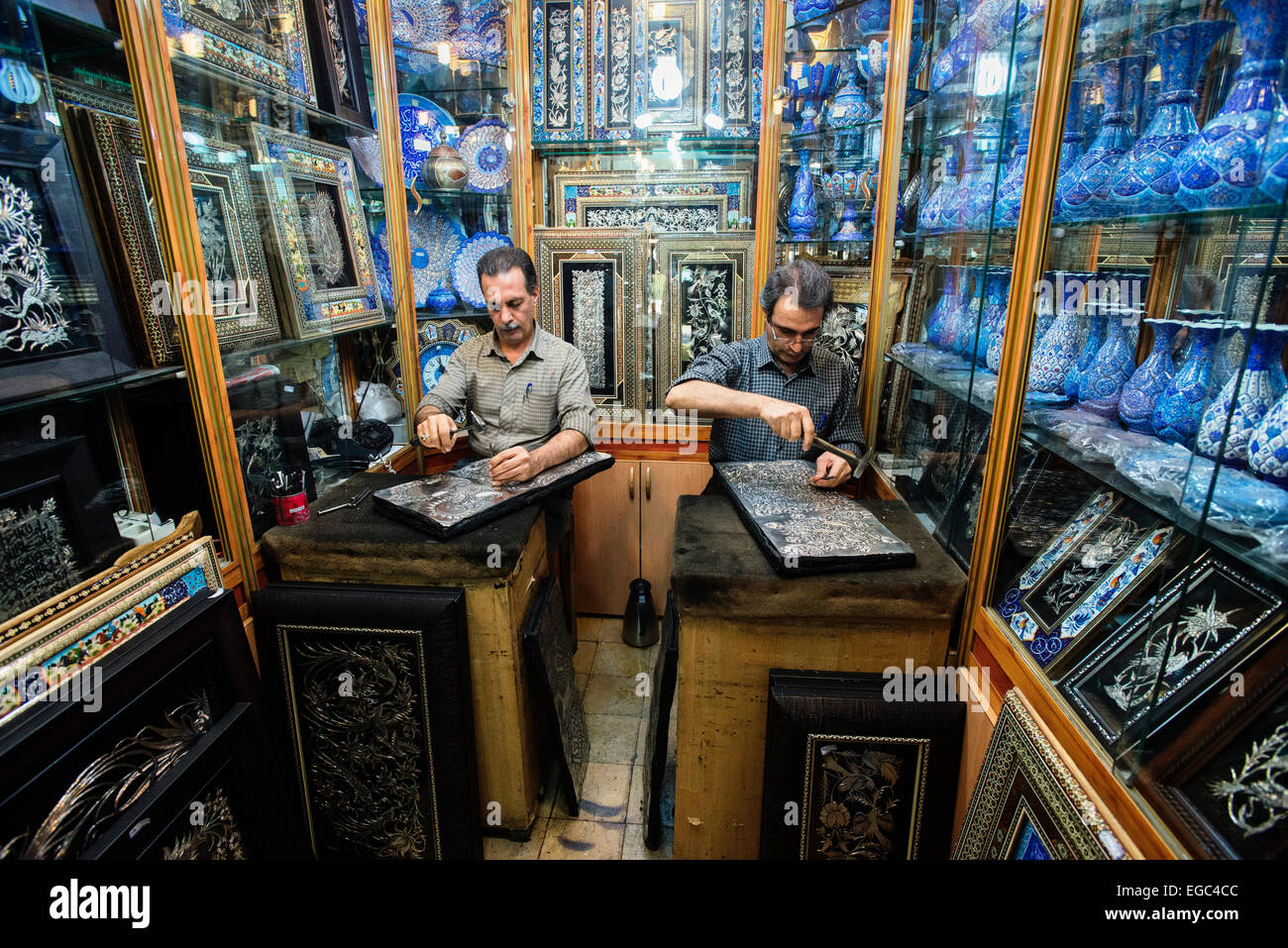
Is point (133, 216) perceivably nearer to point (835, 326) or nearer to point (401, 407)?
point (401, 407)

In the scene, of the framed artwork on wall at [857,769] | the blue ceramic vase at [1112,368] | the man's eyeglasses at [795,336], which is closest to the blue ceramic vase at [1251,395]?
the blue ceramic vase at [1112,368]

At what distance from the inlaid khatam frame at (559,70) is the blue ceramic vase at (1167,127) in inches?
99.5

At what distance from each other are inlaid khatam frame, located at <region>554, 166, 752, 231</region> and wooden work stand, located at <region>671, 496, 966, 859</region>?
2.05 metres

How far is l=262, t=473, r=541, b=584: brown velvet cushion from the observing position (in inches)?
68.4

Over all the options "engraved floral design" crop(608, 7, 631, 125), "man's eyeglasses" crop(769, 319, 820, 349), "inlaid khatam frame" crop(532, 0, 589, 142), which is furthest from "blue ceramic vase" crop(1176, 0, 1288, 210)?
"inlaid khatam frame" crop(532, 0, 589, 142)

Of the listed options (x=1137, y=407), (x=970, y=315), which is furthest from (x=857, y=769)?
(x=970, y=315)

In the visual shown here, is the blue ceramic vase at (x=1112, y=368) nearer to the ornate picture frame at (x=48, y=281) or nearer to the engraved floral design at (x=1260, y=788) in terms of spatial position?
the engraved floral design at (x=1260, y=788)

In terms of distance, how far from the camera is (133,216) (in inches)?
59.9

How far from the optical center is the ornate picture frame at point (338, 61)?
2.32 m

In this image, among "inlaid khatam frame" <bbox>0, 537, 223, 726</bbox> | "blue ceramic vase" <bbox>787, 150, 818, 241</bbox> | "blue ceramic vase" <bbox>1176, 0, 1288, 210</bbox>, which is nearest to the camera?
"blue ceramic vase" <bbox>1176, 0, 1288, 210</bbox>

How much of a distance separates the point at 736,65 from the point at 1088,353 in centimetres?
239

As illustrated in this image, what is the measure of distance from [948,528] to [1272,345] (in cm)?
91

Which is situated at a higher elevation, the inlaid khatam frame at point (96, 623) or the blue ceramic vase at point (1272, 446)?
the blue ceramic vase at point (1272, 446)

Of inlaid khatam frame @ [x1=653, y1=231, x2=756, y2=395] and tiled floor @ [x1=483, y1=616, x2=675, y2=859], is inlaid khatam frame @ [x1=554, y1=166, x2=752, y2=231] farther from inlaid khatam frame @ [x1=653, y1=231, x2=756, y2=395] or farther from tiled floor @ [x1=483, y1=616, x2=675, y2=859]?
tiled floor @ [x1=483, y1=616, x2=675, y2=859]
